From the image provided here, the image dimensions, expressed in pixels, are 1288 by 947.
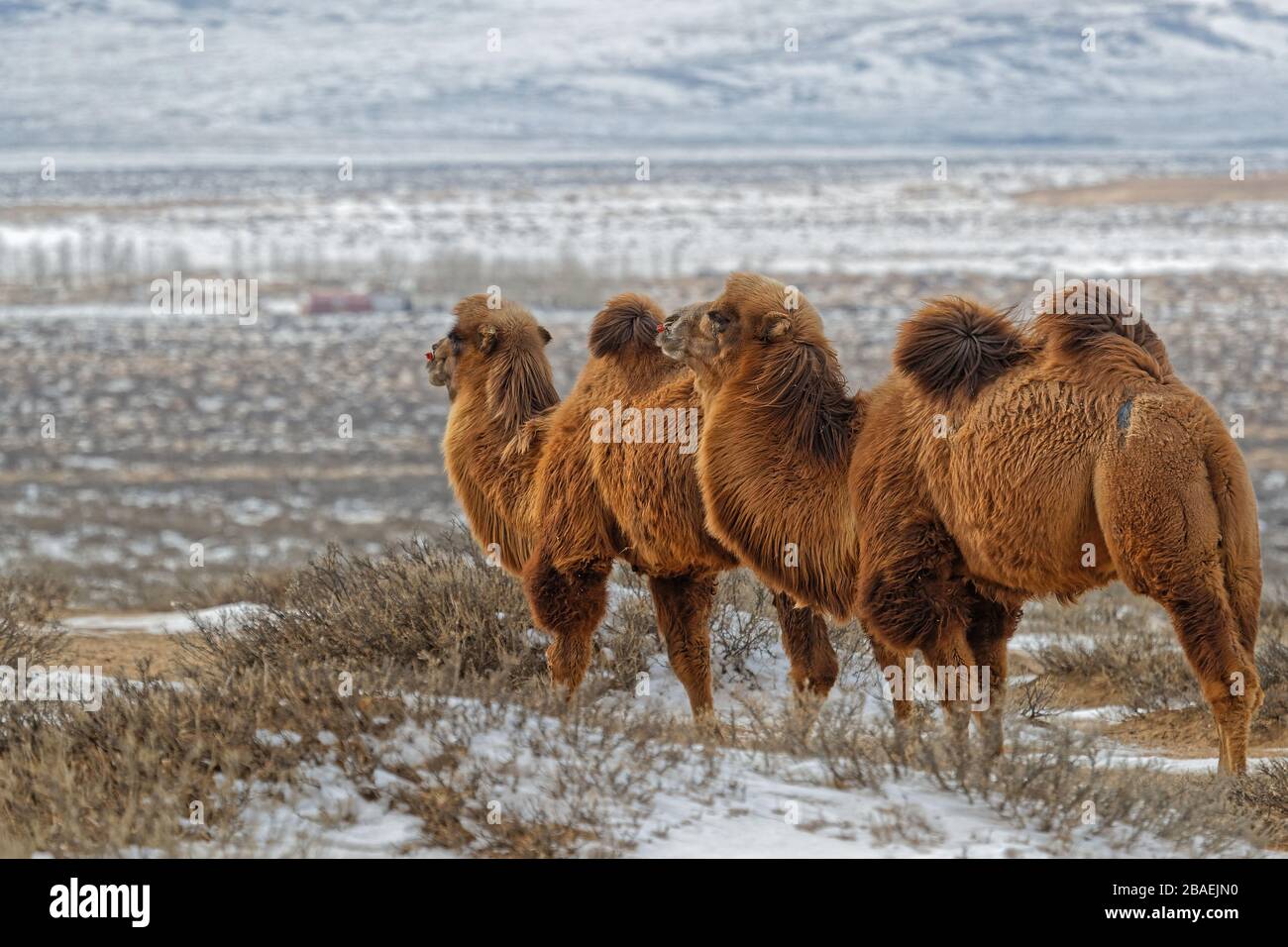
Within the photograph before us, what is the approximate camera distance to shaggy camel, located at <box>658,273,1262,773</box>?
6660 millimetres

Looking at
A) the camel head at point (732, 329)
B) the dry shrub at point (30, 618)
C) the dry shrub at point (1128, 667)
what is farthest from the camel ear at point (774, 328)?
the dry shrub at point (30, 618)

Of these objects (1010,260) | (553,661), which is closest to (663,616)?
(553,661)

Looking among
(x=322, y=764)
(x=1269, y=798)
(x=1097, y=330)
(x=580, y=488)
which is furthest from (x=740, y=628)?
(x=322, y=764)

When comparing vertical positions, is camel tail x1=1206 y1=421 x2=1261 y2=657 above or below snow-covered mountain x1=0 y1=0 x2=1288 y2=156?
below

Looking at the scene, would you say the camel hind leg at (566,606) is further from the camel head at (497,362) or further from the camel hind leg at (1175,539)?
the camel hind leg at (1175,539)

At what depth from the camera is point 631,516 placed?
8055mm

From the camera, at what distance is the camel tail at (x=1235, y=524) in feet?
21.9

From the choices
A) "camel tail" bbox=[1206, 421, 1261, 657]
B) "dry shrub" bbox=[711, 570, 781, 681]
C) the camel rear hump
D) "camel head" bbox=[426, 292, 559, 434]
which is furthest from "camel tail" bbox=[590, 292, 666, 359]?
"camel tail" bbox=[1206, 421, 1261, 657]

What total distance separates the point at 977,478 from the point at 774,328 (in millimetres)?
1333

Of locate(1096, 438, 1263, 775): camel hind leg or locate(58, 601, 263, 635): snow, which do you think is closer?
locate(1096, 438, 1263, 775): camel hind leg

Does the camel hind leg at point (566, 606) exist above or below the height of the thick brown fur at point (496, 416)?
below

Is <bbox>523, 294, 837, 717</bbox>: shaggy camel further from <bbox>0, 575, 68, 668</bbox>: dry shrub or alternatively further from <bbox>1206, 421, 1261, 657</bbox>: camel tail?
<bbox>0, 575, 68, 668</bbox>: dry shrub

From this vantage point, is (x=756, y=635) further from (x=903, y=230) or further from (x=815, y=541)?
(x=903, y=230)
